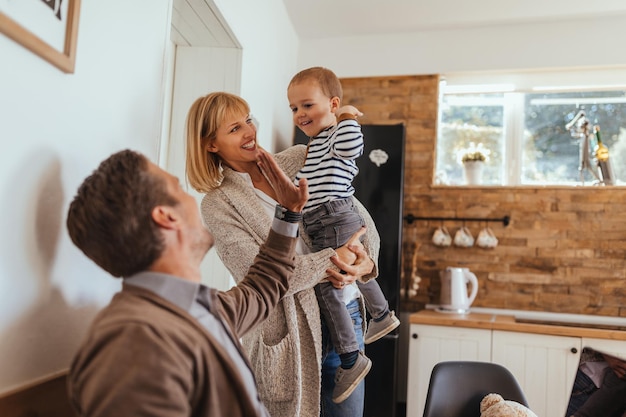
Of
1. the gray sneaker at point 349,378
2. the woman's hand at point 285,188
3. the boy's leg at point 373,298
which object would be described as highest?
the woman's hand at point 285,188

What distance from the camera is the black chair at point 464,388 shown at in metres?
1.82

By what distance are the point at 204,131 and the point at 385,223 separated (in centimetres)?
195

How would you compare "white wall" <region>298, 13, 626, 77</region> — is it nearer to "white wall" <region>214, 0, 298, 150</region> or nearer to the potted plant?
"white wall" <region>214, 0, 298, 150</region>

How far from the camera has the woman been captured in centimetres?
131

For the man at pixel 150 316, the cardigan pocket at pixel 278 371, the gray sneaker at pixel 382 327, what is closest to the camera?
the man at pixel 150 316

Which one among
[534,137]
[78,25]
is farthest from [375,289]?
[534,137]

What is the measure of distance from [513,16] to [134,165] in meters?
3.30

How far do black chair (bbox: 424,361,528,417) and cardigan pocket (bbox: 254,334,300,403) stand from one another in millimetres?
690

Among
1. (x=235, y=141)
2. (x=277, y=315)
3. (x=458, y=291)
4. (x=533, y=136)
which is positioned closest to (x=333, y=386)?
(x=277, y=315)

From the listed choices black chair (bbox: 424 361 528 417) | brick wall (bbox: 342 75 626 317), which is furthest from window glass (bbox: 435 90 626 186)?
black chair (bbox: 424 361 528 417)

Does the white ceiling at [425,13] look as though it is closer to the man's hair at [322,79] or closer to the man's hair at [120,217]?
the man's hair at [322,79]

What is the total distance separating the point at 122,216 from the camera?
0.75m

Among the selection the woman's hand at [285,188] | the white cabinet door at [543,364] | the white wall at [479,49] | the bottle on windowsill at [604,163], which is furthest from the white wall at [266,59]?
the bottle on windowsill at [604,163]

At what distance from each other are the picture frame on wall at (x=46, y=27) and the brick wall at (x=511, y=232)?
289cm
